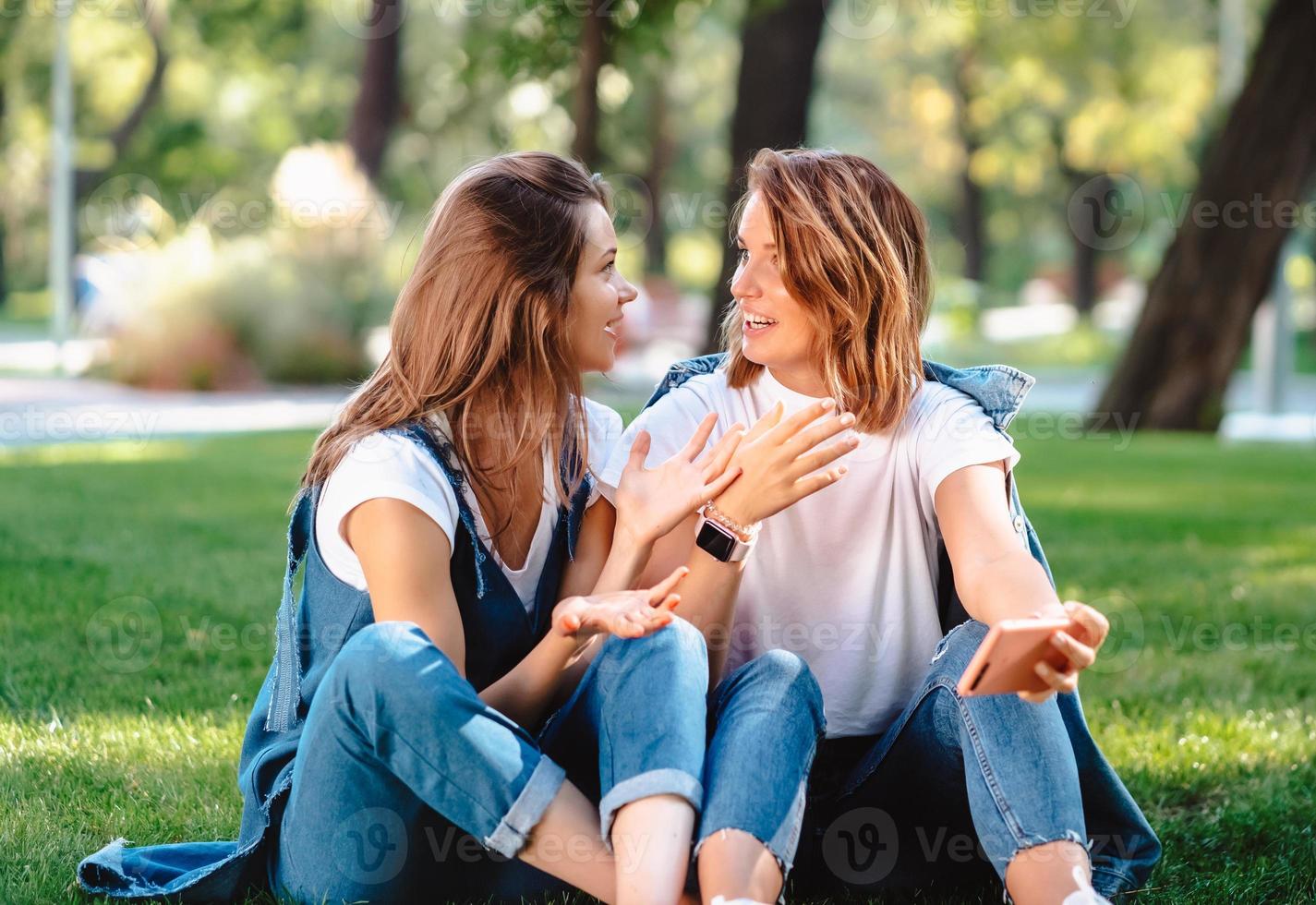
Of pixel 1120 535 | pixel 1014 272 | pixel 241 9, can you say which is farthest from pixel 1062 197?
pixel 1120 535

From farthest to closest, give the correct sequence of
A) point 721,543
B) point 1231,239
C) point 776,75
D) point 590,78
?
point 1231,239
point 776,75
point 590,78
point 721,543

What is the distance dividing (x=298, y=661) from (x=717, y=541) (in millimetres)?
797

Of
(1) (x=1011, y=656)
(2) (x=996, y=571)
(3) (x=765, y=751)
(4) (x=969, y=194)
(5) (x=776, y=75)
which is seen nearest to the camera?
(1) (x=1011, y=656)

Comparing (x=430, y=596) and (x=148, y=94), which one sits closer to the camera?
(x=430, y=596)

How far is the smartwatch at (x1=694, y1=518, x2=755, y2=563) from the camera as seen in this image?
2.86 meters

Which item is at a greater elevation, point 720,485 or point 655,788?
point 720,485

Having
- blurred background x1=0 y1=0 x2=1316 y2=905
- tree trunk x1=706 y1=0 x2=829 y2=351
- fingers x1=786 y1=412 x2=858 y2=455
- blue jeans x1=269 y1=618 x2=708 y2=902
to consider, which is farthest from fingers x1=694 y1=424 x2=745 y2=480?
→ tree trunk x1=706 y1=0 x2=829 y2=351

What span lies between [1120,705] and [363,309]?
13.5 meters

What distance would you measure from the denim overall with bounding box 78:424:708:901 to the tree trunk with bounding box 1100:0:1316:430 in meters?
10.7

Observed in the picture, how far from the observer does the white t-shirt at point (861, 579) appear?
3055 millimetres

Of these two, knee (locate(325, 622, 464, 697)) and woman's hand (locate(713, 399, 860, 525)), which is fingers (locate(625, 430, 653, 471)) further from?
knee (locate(325, 622, 464, 697))

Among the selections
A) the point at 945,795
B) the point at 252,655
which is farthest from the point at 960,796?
the point at 252,655

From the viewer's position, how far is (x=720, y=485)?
284 centimetres

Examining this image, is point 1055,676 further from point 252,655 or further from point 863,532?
point 252,655
